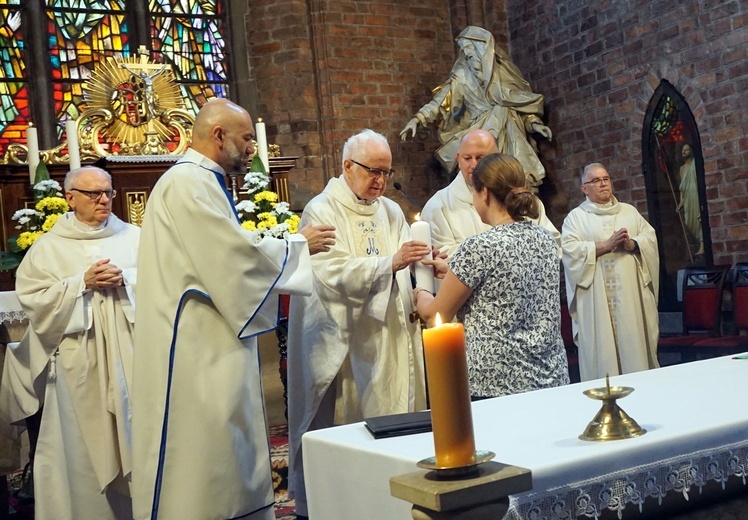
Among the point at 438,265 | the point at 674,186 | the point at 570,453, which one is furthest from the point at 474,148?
the point at 674,186

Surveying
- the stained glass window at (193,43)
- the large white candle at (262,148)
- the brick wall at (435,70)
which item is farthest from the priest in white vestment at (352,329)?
the stained glass window at (193,43)

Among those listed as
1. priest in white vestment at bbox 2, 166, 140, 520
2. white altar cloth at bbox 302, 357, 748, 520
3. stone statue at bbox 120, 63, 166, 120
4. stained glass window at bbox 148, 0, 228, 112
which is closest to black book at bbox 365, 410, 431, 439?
white altar cloth at bbox 302, 357, 748, 520

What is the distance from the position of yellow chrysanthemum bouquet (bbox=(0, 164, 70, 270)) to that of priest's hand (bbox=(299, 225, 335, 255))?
7.47 ft

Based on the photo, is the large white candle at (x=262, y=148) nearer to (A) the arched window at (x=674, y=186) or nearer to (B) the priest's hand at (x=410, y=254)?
(B) the priest's hand at (x=410, y=254)

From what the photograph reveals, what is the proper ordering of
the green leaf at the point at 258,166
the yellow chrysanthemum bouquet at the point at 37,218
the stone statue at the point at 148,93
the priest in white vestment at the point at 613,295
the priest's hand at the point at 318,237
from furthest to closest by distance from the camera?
the stone statue at the point at 148,93
the priest in white vestment at the point at 613,295
the green leaf at the point at 258,166
the yellow chrysanthemum bouquet at the point at 37,218
the priest's hand at the point at 318,237

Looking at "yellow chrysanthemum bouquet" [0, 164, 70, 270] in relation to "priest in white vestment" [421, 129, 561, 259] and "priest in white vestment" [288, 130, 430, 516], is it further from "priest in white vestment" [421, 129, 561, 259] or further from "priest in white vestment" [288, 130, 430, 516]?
"priest in white vestment" [421, 129, 561, 259]

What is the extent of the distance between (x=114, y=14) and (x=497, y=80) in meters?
4.05

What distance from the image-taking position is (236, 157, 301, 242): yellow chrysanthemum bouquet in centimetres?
575

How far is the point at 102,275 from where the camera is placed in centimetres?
425

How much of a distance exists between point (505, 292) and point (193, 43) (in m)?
7.98

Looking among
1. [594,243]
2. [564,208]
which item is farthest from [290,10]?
[594,243]

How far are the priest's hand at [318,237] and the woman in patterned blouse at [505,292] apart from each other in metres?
0.86

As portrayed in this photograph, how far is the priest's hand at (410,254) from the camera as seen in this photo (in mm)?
3555

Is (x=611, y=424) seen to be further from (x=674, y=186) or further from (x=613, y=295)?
(x=674, y=186)
